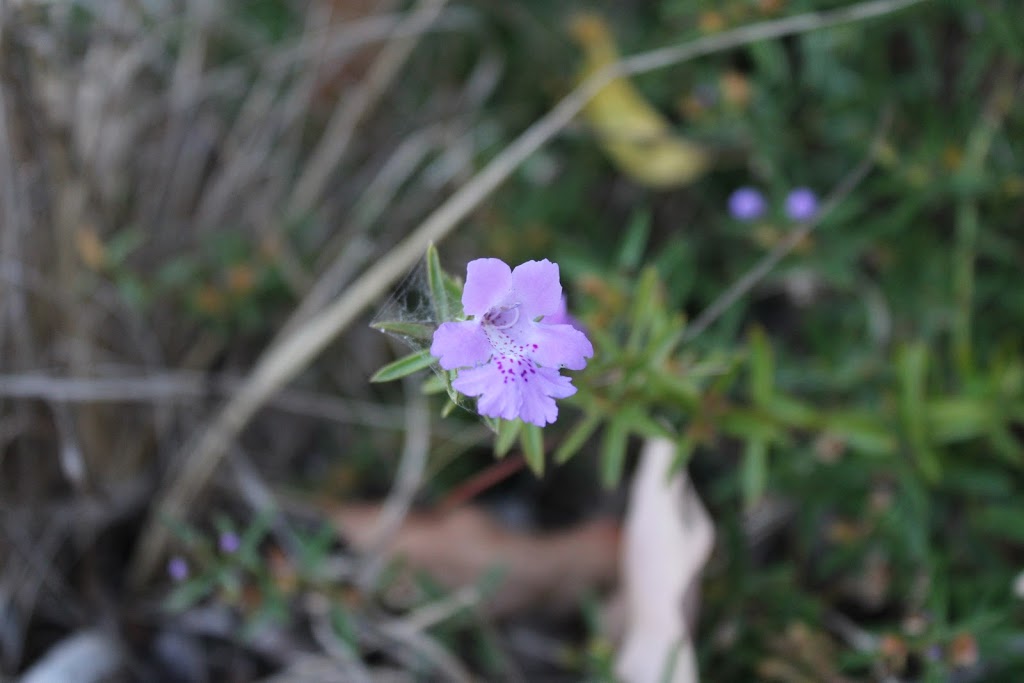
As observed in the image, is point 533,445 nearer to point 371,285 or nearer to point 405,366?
point 405,366

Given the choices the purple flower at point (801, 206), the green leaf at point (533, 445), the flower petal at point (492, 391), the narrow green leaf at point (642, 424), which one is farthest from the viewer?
the purple flower at point (801, 206)

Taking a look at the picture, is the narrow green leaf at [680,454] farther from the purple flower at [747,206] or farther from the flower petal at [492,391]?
the purple flower at [747,206]

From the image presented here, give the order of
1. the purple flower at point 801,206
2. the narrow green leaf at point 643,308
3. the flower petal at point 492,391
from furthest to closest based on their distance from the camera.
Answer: the purple flower at point 801,206, the narrow green leaf at point 643,308, the flower petal at point 492,391

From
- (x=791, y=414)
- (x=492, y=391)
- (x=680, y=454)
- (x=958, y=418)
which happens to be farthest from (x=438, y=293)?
(x=958, y=418)

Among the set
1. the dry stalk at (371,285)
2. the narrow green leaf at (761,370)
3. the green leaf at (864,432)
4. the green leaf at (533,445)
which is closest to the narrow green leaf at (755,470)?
the narrow green leaf at (761,370)

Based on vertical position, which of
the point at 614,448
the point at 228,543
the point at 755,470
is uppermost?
the point at 755,470

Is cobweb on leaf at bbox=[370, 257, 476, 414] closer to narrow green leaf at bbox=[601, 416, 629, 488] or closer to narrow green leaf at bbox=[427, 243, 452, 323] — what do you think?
narrow green leaf at bbox=[427, 243, 452, 323]

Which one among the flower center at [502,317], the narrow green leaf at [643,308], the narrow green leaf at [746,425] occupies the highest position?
the narrow green leaf at [643,308]

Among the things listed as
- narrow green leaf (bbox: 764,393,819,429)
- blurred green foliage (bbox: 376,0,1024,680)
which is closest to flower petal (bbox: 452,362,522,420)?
blurred green foliage (bbox: 376,0,1024,680)
